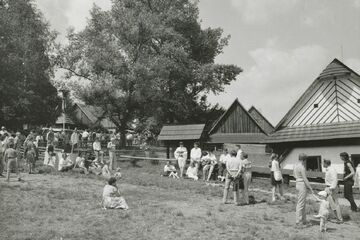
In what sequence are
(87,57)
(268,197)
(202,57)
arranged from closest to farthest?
(268,197)
(87,57)
(202,57)

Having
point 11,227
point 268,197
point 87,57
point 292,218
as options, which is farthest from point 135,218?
point 87,57

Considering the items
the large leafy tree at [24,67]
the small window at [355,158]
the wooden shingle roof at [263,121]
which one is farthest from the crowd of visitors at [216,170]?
the wooden shingle roof at [263,121]

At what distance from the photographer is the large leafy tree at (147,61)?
1499 inches

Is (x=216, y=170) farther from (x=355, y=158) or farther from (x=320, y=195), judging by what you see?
(x=320, y=195)

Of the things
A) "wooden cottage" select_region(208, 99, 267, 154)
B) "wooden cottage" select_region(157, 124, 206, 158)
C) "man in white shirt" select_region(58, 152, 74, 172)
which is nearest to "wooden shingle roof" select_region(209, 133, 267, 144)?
"wooden cottage" select_region(208, 99, 267, 154)

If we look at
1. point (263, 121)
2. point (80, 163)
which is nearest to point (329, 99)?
point (80, 163)

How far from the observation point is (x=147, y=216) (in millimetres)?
12555

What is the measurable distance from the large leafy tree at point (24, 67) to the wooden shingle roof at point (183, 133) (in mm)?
17828

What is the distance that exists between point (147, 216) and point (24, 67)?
36.2 metres

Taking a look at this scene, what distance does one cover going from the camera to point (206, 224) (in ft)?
38.4

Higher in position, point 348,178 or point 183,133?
point 183,133

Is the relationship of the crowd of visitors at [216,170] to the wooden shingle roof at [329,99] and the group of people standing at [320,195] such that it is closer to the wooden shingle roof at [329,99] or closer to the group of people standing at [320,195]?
the group of people standing at [320,195]

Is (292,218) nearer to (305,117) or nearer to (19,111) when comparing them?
(305,117)

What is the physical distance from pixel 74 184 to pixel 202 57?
99.8 feet
